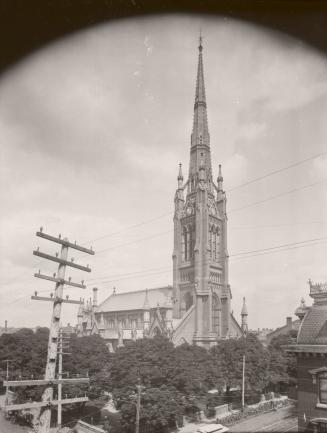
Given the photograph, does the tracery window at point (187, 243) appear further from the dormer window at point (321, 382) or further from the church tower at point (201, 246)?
the dormer window at point (321, 382)

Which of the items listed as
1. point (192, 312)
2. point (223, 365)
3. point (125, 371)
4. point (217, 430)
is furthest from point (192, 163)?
point (217, 430)

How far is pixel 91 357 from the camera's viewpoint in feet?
133

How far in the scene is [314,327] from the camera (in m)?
21.0

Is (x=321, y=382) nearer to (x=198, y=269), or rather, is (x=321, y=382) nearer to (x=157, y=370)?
(x=157, y=370)

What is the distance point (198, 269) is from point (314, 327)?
1634 inches

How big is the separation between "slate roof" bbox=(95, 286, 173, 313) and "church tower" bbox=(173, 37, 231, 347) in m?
6.50

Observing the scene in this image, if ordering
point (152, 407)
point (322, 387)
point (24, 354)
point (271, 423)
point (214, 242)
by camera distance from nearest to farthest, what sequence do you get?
point (322, 387), point (152, 407), point (271, 423), point (24, 354), point (214, 242)

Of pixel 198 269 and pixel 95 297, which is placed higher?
pixel 198 269

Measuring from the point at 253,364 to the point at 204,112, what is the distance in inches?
1820

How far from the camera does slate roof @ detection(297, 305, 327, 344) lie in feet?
66.6

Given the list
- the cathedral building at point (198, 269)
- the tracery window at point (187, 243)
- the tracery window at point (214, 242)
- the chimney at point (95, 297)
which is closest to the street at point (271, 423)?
the cathedral building at point (198, 269)

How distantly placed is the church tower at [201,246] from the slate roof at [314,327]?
39.2 metres

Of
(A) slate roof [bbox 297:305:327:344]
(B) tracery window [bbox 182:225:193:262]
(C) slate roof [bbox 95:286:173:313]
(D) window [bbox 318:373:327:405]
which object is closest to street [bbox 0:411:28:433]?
(A) slate roof [bbox 297:305:327:344]

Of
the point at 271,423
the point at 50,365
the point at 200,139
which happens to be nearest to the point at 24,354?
the point at 271,423
